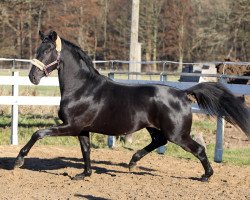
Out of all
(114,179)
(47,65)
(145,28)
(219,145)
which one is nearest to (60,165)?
(114,179)

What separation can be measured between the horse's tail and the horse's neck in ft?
4.79

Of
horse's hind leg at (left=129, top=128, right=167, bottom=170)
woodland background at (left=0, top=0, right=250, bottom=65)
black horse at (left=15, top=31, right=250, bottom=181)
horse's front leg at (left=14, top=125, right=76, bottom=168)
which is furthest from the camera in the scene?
woodland background at (left=0, top=0, right=250, bottom=65)

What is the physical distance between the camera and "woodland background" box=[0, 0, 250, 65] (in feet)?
140

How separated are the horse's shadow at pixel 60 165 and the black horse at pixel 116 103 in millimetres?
804

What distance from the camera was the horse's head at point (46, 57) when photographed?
7.27 m

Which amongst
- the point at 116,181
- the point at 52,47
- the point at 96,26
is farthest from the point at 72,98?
the point at 96,26

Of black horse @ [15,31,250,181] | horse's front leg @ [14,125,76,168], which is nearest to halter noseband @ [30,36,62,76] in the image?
black horse @ [15,31,250,181]

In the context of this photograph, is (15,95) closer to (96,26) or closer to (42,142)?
(42,142)

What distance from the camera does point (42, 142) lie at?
37.8 ft

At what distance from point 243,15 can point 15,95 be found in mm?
32047

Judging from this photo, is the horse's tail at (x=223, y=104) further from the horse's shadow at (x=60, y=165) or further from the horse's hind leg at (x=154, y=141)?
the horse's shadow at (x=60, y=165)

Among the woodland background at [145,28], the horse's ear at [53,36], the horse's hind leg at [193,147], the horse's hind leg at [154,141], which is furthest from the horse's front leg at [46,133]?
the woodland background at [145,28]

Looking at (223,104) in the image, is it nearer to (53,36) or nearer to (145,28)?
(53,36)

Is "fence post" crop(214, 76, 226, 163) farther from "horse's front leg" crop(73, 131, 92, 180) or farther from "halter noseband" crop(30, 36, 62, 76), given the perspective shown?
"halter noseband" crop(30, 36, 62, 76)
